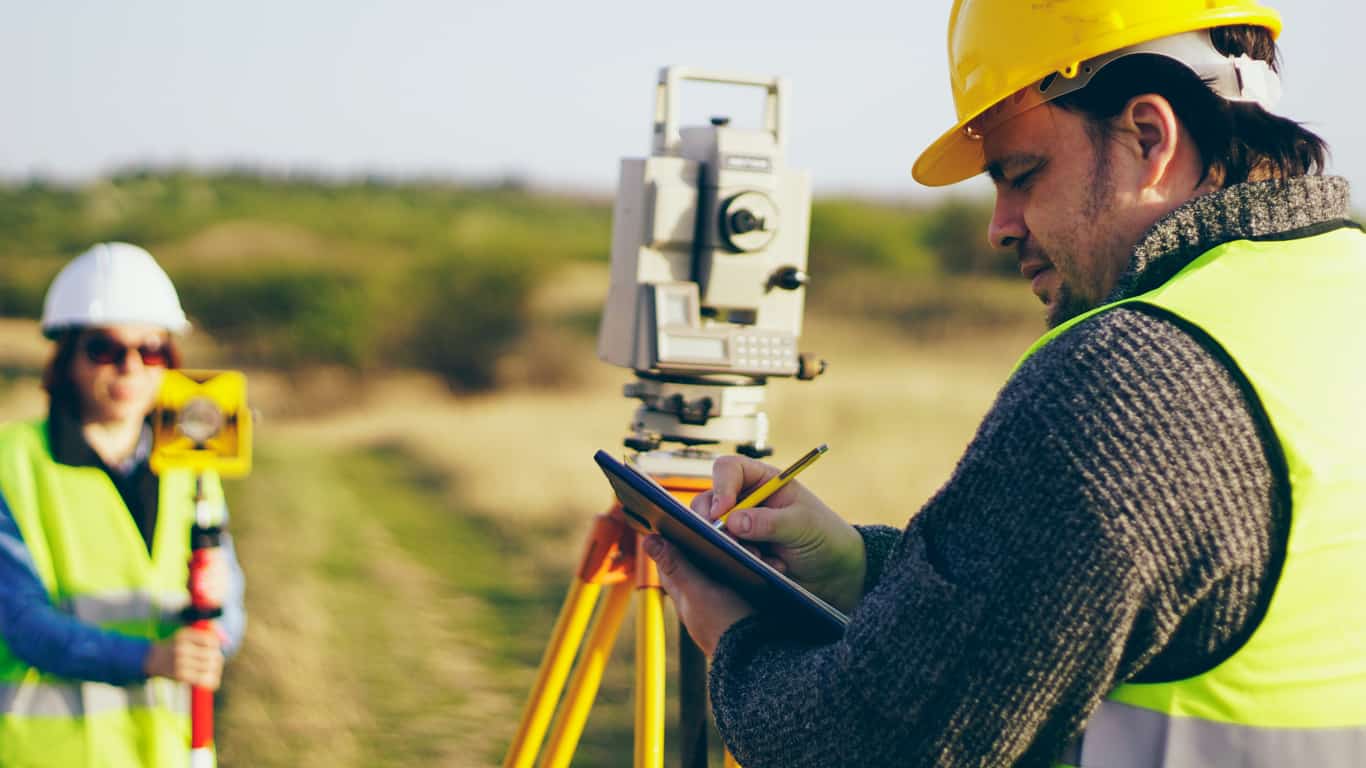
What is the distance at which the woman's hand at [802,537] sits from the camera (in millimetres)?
1687

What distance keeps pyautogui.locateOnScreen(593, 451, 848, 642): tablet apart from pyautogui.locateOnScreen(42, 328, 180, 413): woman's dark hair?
163 cm

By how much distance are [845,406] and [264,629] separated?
1132 centimetres

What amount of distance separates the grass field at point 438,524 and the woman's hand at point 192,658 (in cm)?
257

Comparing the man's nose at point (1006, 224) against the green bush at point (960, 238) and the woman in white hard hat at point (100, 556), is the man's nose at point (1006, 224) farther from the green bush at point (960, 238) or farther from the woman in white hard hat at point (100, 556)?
the green bush at point (960, 238)

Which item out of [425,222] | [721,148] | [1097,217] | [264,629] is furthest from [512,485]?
[425,222]

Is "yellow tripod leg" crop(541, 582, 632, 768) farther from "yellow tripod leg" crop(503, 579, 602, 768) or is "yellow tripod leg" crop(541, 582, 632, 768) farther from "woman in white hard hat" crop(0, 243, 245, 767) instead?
"woman in white hard hat" crop(0, 243, 245, 767)

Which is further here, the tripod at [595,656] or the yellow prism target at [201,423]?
the tripod at [595,656]

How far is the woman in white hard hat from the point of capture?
2.50 metres

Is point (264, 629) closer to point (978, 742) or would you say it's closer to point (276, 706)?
point (276, 706)

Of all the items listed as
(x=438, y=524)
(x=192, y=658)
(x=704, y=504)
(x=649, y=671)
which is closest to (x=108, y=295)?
(x=192, y=658)

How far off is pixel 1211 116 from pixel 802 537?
2.31 feet

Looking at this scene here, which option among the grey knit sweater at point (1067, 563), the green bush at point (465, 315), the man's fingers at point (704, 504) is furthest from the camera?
the green bush at point (465, 315)

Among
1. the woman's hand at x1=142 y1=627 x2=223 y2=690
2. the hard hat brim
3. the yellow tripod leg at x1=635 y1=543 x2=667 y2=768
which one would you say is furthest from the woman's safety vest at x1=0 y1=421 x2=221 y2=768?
the hard hat brim

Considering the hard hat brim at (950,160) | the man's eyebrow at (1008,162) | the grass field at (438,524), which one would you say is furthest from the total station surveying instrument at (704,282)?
the grass field at (438,524)
